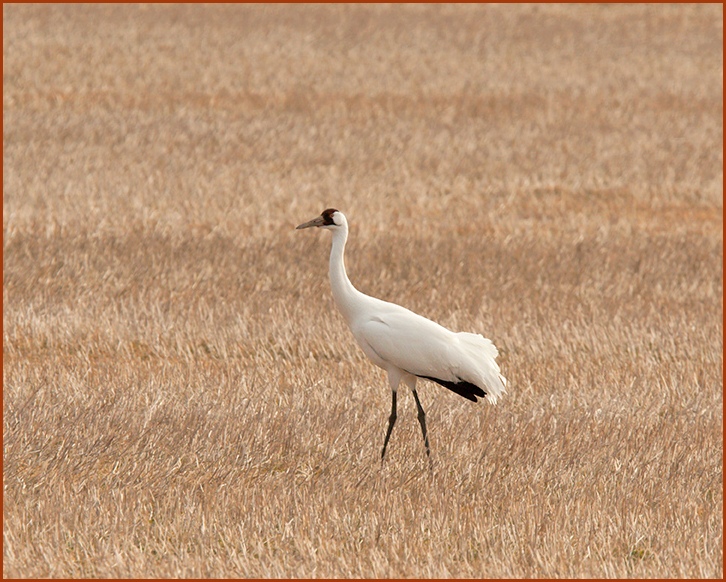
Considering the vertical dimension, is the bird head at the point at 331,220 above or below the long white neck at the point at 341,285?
above

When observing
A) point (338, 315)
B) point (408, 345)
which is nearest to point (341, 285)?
point (408, 345)

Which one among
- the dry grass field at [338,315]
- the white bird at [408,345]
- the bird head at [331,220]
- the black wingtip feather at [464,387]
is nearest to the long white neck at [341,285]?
the white bird at [408,345]

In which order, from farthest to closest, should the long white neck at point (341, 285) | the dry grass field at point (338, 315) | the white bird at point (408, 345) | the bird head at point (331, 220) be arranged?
the bird head at point (331, 220) < the long white neck at point (341, 285) < the white bird at point (408, 345) < the dry grass field at point (338, 315)

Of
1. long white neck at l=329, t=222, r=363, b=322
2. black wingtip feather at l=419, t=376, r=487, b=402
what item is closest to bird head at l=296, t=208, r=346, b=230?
long white neck at l=329, t=222, r=363, b=322

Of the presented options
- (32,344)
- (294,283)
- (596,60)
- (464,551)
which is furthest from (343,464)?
(596,60)

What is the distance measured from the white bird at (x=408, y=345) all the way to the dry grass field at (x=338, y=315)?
381 millimetres

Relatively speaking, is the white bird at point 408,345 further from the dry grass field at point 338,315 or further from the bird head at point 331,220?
the dry grass field at point 338,315

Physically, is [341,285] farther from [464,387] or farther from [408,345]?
[464,387]

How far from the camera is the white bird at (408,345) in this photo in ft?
21.0

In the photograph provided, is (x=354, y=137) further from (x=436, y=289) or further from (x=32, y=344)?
(x=32, y=344)

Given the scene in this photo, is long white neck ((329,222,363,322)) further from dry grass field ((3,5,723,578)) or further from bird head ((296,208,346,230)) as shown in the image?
dry grass field ((3,5,723,578))

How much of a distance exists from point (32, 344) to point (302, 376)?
227 centimetres

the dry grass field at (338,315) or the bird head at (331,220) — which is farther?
the bird head at (331,220)

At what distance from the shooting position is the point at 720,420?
757cm
